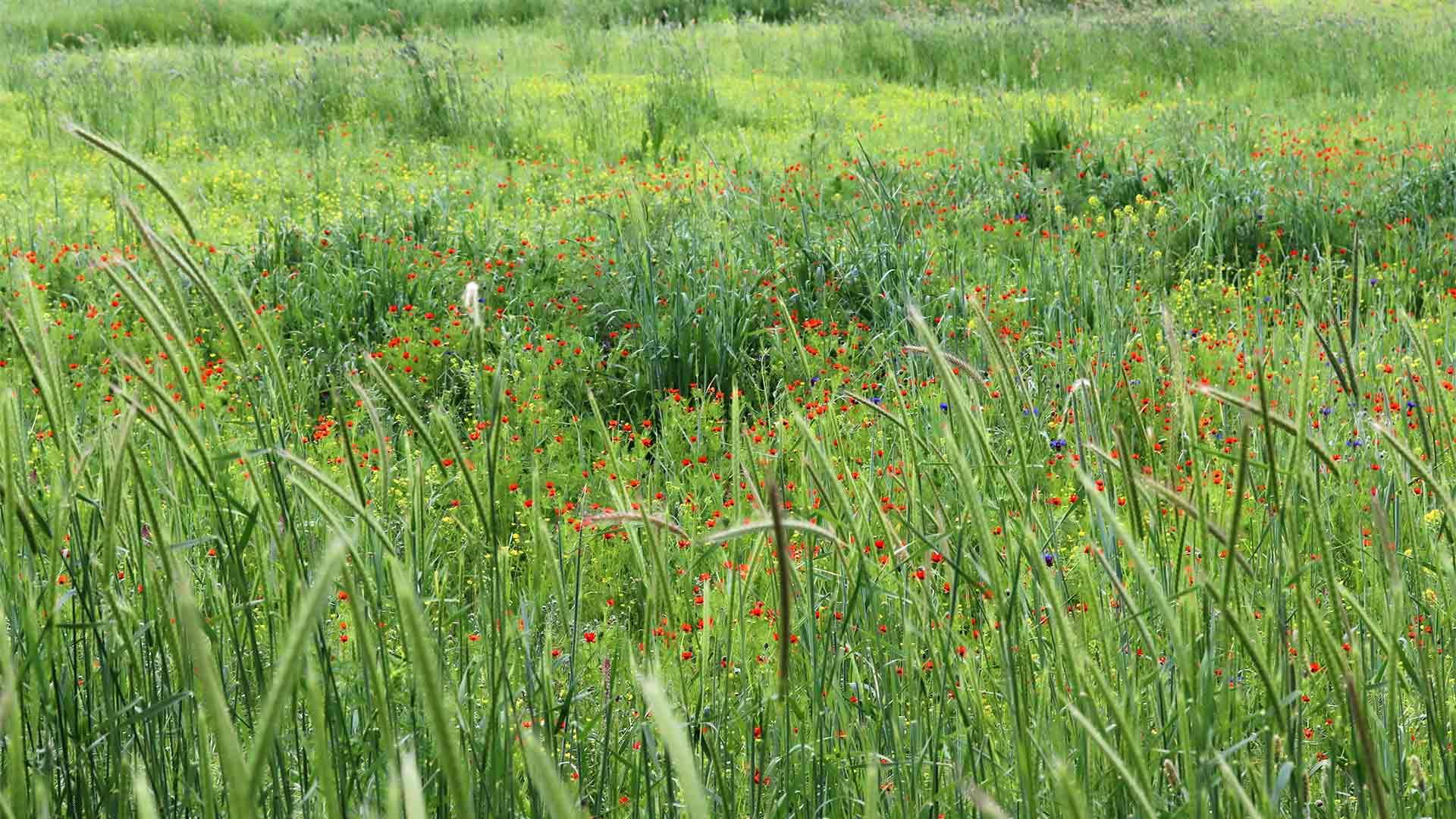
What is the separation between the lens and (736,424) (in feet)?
4.45

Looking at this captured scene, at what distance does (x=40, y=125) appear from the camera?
8062 millimetres

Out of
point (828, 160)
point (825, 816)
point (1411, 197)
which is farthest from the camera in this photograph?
point (828, 160)

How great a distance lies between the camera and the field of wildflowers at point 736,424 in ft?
3.29

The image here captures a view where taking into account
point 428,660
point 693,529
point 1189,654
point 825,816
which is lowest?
point 693,529

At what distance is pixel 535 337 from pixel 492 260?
621 millimetres

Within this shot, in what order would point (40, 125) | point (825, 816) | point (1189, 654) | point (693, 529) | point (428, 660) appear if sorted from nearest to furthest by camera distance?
1. point (428, 660)
2. point (1189, 654)
3. point (825, 816)
4. point (693, 529)
5. point (40, 125)

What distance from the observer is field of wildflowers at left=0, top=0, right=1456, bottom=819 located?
3.29ft

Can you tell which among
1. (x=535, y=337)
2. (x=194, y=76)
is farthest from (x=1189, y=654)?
(x=194, y=76)

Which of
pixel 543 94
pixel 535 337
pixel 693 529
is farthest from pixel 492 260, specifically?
pixel 543 94

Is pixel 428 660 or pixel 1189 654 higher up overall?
pixel 428 660

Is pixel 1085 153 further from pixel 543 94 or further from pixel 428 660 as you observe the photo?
pixel 428 660

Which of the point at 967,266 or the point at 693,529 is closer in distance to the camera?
the point at 693,529

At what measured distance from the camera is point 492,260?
4.74 metres

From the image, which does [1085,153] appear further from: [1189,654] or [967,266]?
[1189,654]
